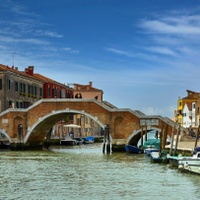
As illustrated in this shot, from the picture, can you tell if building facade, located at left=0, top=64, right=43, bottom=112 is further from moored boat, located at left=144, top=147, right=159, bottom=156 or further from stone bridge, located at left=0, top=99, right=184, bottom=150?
moored boat, located at left=144, top=147, right=159, bottom=156

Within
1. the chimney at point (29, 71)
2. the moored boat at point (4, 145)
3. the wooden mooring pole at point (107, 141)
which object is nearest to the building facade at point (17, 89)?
the chimney at point (29, 71)

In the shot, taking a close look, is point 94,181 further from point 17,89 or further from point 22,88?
point 22,88

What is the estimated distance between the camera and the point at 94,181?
17.6 m

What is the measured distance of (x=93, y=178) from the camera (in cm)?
1842

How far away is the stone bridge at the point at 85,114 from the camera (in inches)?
1276

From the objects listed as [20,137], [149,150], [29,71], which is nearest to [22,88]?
[29,71]

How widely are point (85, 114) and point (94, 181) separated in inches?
616

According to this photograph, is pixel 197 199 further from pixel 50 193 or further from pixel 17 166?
pixel 17 166

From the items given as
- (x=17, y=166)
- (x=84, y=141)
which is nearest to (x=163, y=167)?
(x=17, y=166)

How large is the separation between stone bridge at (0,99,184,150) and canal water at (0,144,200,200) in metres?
8.14

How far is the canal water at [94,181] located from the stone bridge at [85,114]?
8143 mm

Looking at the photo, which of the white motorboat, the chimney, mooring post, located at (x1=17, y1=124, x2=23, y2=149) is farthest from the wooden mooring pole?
the chimney

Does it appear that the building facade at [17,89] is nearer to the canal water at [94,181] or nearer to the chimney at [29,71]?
→ the chimney at [29,71]

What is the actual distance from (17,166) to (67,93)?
30099mm
